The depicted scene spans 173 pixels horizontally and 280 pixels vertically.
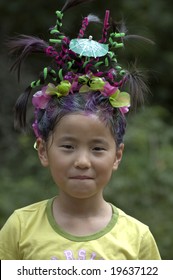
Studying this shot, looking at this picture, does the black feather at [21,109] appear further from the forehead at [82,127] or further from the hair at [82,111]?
the forehead at [82,127]

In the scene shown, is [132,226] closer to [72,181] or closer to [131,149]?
[72,181]

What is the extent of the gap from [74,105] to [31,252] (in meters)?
0.68

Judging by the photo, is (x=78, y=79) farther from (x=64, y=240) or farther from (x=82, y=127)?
(x=64, y=240)

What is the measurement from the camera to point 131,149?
21.6 ft

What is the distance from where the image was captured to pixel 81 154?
10.3 ft

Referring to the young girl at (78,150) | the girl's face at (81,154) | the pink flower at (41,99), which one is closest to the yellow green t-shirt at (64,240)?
the young girl at (78,150)

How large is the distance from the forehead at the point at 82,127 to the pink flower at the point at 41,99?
15 cm

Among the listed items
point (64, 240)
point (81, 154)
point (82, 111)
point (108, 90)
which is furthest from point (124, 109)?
point (64, 240)

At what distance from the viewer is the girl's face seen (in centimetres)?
314

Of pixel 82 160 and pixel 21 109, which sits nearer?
pixel 82 160

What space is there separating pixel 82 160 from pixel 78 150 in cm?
6

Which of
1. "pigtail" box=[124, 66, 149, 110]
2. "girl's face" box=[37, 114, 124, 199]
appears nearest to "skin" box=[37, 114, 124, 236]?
"girl's face" box=[37, 114, 124, 199]
